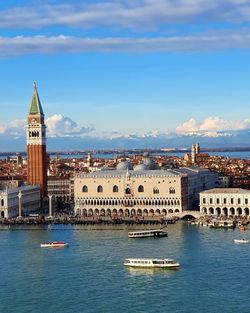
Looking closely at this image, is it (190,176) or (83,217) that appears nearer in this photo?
(83,217)

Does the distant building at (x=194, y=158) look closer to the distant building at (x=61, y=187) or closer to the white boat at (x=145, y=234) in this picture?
the distant building at (x=61, y=187)

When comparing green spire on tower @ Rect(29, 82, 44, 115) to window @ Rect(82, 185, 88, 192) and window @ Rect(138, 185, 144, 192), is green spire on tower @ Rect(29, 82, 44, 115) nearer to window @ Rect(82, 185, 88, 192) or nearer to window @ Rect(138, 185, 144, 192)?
window @ Rect(82, 185, 88, 192)

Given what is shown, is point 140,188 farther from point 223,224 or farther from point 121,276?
point 121,276

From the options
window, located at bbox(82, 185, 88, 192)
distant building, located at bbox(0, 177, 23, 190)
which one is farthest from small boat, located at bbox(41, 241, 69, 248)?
distant building, located at bbox(0, 177, 23, 190)

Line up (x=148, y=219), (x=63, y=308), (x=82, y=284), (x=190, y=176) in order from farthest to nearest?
(x=190, y=176) < (x=148, y=219) < (x=82, y=284) < (x=63, y=308)

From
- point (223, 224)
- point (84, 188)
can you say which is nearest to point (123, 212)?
point (84, 188)

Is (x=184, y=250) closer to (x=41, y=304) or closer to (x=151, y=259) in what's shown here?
(x=151, y=259)

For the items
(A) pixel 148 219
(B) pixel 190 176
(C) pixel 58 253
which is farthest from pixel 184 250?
(B) pixel 190 176
